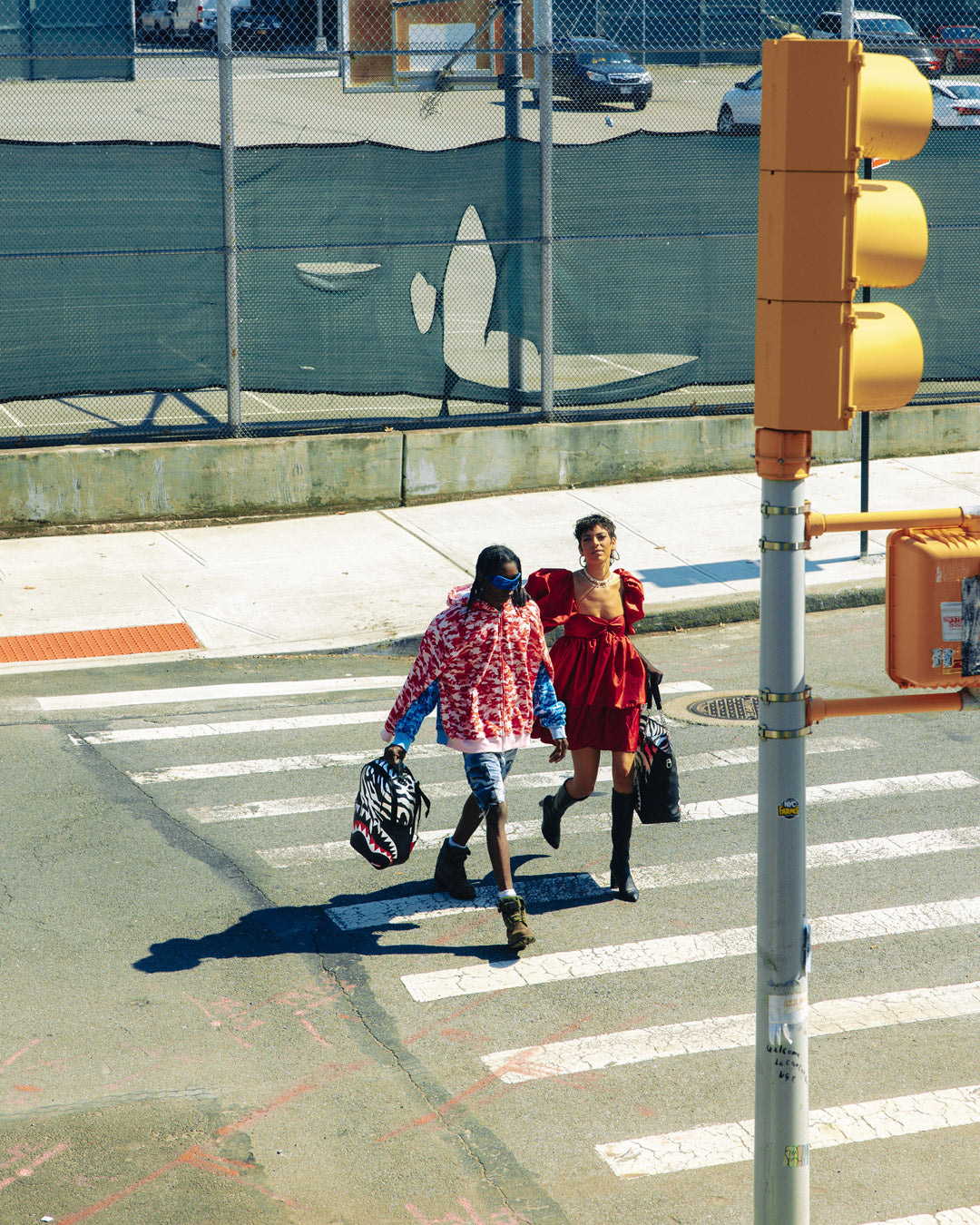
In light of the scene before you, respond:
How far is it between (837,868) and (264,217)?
353 inches

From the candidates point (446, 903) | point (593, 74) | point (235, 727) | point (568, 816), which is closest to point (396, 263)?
point (593, 74)

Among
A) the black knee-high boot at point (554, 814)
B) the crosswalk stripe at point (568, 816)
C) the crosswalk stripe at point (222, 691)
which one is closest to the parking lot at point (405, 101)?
the crosswalk stripe at point (222, 691)

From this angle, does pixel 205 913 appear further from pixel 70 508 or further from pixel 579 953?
pixel 70 508

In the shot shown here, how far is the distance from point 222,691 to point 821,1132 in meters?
5.94

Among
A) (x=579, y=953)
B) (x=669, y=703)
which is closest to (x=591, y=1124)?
(x=579, y=953)

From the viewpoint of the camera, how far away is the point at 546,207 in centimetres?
1480

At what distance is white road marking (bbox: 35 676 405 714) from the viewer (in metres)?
10.1

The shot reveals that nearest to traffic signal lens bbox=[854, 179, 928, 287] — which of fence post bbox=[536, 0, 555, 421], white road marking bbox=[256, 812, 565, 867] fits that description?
white road marking bbox=[256, 812, 565, 867]

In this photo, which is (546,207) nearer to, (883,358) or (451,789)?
(451,789)

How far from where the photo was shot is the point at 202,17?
14.8 metres

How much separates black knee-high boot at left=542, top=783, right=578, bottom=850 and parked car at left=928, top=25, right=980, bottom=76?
12611mm

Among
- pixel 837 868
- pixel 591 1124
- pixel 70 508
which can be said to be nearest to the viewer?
pixel 591 1124

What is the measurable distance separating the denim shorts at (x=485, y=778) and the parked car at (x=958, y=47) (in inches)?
518

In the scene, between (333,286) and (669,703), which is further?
(333,286)
